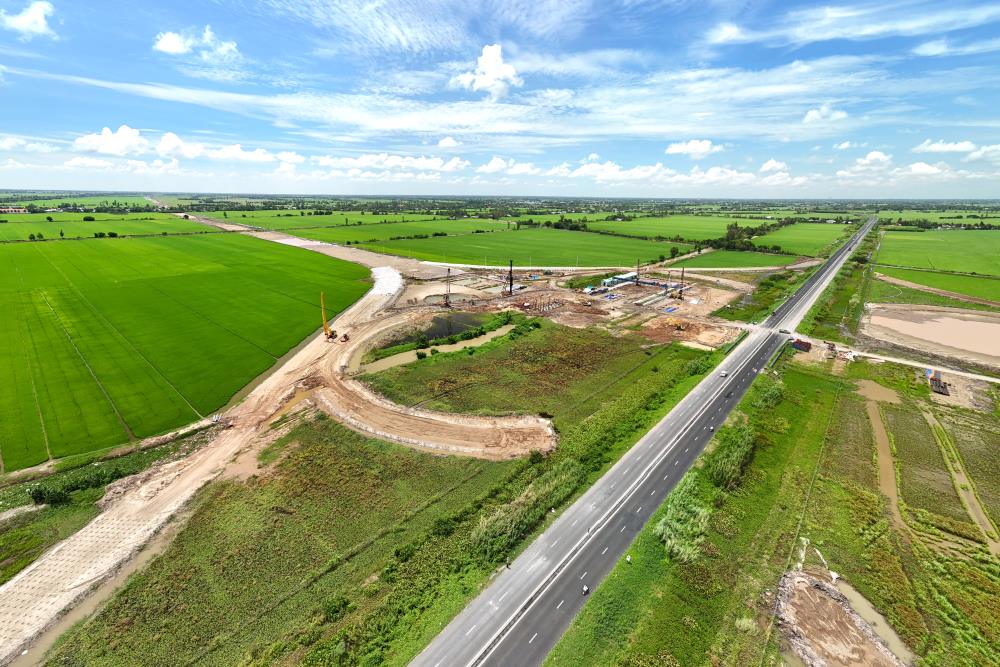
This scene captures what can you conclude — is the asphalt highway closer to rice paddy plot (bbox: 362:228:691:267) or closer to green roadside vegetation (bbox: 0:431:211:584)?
green roadside vegetation (bbox: 0:431:211:584)

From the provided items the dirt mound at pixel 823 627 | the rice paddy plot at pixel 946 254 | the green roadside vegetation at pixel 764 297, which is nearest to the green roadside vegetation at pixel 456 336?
the green roadside vegetation at pixel 764 297

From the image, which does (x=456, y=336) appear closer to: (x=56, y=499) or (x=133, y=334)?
(x=56, y=499)

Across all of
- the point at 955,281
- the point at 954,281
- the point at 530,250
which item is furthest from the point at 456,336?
the point at 955,281

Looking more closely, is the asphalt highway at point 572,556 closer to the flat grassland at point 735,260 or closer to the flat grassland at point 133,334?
the flat grassland at point 133,334

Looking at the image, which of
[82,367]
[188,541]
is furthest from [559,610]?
[82,367]

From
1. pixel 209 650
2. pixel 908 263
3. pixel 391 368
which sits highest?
pixel 908 263

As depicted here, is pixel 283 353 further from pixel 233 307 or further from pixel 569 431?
pixel 569 431

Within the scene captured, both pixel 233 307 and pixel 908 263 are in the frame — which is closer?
pixel 233 307
